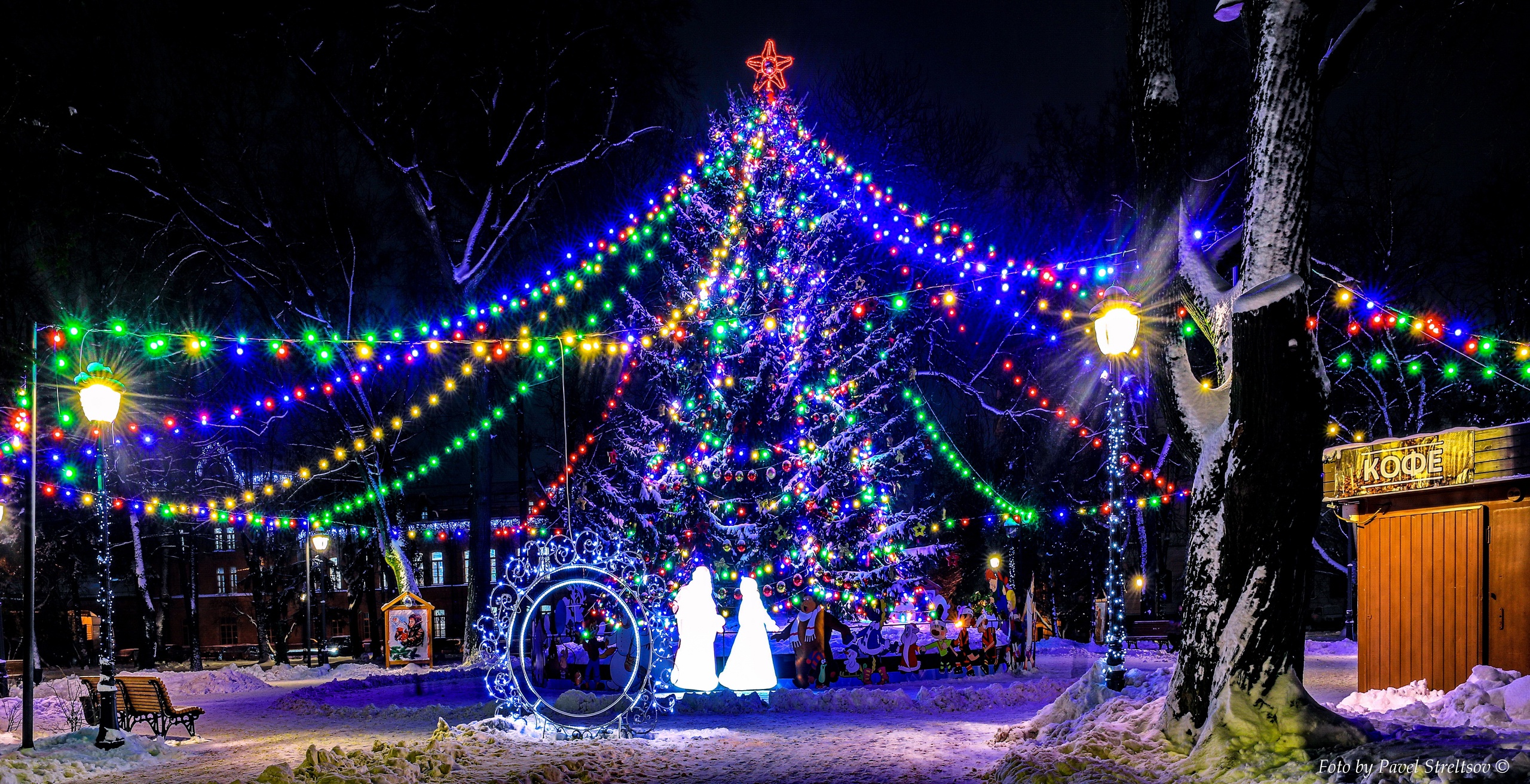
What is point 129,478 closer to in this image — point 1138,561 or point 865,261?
point 865,261

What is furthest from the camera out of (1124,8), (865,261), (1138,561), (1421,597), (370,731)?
(1138,561)

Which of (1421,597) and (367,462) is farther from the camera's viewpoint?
(367,462)

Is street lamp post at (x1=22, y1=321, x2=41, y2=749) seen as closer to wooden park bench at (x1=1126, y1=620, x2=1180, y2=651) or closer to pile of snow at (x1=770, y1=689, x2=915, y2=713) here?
pile of snow at (x1=770, y1=689, x2=915, y2=713)

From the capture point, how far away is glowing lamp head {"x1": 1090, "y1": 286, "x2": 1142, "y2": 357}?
10.2 meters

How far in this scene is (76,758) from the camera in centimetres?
1103

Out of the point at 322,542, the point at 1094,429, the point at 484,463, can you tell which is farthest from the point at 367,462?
the point at 1094,429

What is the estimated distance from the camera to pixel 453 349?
24547 millimetres

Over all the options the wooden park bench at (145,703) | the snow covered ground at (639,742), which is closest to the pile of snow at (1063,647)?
the snow covered ground at (639,742)

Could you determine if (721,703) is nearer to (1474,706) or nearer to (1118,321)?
(1118,321)

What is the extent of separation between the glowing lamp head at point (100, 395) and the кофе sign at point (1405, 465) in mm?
14901

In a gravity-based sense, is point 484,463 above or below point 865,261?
below

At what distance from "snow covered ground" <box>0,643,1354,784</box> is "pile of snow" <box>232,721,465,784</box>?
0.06 feet

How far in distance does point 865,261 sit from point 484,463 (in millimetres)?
10654

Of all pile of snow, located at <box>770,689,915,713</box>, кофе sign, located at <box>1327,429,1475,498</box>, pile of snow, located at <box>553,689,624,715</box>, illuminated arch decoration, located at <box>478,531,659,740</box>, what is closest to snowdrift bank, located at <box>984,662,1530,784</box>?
кофе sign, located at <box>1327,429,1475,498</box>
